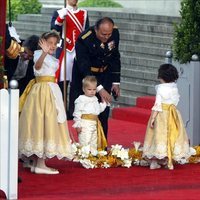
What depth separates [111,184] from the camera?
1315cm

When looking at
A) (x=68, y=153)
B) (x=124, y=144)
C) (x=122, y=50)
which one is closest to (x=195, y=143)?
(x=124, y=144)

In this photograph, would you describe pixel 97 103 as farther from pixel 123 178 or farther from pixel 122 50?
pixel 122 50

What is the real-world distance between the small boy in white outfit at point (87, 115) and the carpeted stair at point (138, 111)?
4164 mm

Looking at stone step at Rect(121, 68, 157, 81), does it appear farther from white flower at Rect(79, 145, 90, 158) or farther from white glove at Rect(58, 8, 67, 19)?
white flower at Rect(79, 145, 90, 158)

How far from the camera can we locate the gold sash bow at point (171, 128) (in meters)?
14.2

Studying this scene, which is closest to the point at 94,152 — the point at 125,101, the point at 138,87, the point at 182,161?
the point at 182,161

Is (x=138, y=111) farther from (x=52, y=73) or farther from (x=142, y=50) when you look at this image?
(x=52, y=73)

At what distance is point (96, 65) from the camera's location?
50.3 ft

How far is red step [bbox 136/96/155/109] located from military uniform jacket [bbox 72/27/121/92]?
13.1ft

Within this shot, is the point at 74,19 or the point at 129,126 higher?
the point at 74,19

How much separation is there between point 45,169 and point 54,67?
1.22 metres

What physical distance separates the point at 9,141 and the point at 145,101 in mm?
7823

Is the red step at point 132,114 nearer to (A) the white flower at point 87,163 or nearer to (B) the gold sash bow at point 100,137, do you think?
(B) the gold sash bow at point 100,137

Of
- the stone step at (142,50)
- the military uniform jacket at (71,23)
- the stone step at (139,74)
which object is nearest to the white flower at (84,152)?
the military uniform jacket at (71,23)
